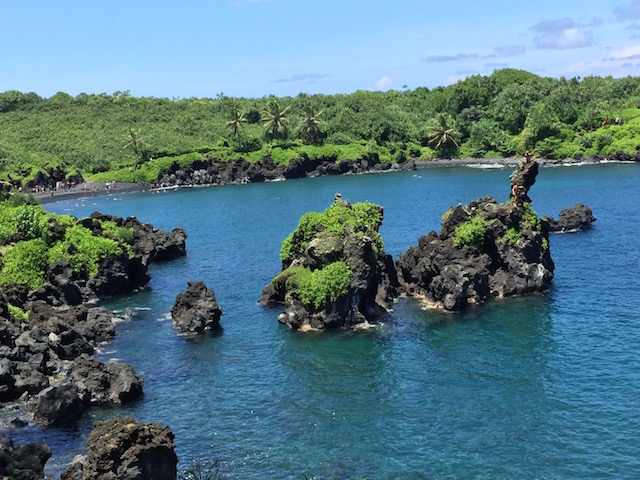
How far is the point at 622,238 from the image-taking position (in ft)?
303

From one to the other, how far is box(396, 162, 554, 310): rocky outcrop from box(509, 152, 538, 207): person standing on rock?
15cm

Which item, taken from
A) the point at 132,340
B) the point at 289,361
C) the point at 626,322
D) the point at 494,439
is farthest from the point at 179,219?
the point at 494,439

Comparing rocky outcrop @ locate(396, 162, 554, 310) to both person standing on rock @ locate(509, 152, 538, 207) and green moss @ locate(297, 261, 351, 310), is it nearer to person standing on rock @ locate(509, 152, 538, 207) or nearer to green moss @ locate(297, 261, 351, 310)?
person standing on rock @ locate(509, 152, 538, 207)

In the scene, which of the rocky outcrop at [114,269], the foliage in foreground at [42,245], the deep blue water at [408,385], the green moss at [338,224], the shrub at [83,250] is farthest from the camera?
the shrub at [83,250]

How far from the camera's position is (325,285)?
5966 cm

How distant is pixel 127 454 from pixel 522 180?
54.3 meters

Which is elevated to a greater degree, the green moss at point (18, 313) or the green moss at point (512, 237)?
the green moss at point (512, 237)

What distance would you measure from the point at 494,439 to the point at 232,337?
1116 inches

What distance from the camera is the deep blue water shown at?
1521 inches

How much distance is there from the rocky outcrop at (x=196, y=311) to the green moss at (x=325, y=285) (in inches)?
352

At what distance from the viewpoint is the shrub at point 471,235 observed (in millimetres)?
68562

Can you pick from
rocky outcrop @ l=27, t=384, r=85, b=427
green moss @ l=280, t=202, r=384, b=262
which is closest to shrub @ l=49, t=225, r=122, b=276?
green moss @ l=280, t=202, r=384, b=262

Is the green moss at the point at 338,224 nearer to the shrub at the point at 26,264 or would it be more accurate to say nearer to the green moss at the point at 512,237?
the green moss at the point at 512,237

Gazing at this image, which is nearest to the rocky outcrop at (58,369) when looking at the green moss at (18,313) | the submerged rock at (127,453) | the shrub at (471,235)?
the green moss at (18,313)
